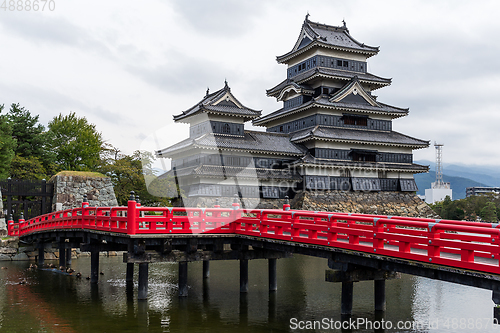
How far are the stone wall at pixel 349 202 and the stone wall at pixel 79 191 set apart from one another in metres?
7.80

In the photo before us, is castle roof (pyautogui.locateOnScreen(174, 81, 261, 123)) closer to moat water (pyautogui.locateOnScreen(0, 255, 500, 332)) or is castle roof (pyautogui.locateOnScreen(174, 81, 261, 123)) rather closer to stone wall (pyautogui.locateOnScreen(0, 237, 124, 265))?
stone wall (pyautogui.locateOnScreen(0, 237, 124, 265))

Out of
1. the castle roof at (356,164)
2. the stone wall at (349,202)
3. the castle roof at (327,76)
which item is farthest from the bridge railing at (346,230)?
the castle roof at (327,76)

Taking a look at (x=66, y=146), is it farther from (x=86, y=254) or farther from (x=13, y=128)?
(x=86, y=254)

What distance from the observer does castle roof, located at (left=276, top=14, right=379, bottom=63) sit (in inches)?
2048

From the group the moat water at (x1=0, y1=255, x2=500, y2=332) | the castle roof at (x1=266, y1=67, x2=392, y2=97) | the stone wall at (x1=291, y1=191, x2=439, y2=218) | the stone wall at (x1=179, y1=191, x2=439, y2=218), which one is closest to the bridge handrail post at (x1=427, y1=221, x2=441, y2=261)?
the moat water at (x1=0, y1=255, x2=500, y2=332)

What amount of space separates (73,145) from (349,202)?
3137 cm

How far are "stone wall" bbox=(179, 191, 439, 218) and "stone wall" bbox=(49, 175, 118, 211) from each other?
7802 millimetres

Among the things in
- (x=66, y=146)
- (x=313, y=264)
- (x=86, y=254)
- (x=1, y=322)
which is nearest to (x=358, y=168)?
(x=313, y=264)

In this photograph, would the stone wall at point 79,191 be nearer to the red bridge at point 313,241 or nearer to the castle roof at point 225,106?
the castle roof at point 225,106

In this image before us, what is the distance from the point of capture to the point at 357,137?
4925 centimetres

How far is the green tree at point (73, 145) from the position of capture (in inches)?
2028

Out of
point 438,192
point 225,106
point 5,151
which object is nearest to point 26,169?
point 5,151

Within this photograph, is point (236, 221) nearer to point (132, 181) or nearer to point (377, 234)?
point (377, 234)
